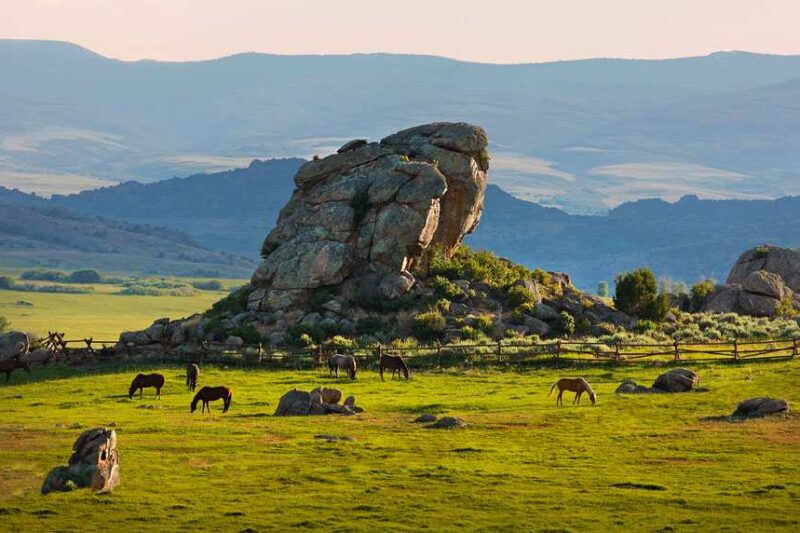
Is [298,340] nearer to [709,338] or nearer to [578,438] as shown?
[709,338]

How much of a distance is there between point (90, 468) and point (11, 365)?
117ft

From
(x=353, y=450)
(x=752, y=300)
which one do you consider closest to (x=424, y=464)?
(x=353, y=450)

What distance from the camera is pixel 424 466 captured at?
4419 cm

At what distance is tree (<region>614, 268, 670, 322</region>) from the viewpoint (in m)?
101

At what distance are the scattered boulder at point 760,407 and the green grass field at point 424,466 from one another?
3.85 feet

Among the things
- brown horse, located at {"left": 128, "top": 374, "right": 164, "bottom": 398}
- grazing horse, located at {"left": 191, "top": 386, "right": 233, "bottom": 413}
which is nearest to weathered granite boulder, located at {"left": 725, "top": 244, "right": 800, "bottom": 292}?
brown horse, located at {"left": 128, "top": 374, "right": 164, "bottom": 398}

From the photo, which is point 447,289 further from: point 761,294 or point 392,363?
point 761,294

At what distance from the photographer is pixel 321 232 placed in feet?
311

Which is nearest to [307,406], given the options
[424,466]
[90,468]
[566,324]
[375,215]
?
[424,466]

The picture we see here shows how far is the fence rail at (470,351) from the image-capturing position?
79500 mm

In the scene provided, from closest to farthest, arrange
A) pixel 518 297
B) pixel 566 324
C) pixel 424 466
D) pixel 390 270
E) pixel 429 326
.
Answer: pixel 424 466 → pixel 429 326 → pixel 566 324 → pixel 390 270 → pixel 518 297

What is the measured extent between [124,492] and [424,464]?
399 inches

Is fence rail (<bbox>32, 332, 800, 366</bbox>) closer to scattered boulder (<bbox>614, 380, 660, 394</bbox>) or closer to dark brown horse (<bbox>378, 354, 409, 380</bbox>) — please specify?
dark brown horse (<bbox>378, 354, 409, 380</bbox>)

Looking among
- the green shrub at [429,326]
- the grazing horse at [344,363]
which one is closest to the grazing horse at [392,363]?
the grazing horse at [344,363]
